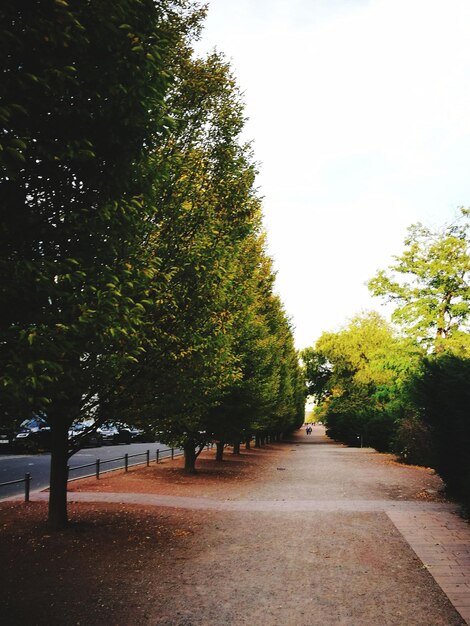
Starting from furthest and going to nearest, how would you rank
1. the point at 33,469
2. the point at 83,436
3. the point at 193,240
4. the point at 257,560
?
the point at 33,469, the point at 83,436, the point at 193,240, the point at 257,560

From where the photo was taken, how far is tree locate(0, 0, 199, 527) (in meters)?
4.38

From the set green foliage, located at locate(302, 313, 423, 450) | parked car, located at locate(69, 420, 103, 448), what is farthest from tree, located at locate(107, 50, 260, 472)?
green foliage, located at locate(302, 313, 423, 450)

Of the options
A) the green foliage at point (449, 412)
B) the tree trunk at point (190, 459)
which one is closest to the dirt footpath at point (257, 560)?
the green foliage at point (449, 412)

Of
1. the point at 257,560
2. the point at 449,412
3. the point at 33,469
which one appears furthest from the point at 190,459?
the point at 257,560

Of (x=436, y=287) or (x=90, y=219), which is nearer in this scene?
(x=90, y=219)

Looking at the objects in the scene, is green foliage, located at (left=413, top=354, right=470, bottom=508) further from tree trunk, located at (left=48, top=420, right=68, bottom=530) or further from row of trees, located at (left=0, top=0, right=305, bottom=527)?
tree trunk, located at (left=48, top=420, right=68, bottom=530)

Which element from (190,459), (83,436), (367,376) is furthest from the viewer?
(367,376)

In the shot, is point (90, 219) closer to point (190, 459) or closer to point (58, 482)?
point (58, 482)

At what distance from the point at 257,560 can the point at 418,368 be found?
54.9ft

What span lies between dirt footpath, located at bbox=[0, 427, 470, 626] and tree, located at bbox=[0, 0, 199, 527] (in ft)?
9.11

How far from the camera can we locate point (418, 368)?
890 inches

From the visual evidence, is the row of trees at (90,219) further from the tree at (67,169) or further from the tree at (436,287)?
the tree at (436,287)

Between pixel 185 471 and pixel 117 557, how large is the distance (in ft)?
38.2

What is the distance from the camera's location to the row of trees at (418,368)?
12.5 metres
